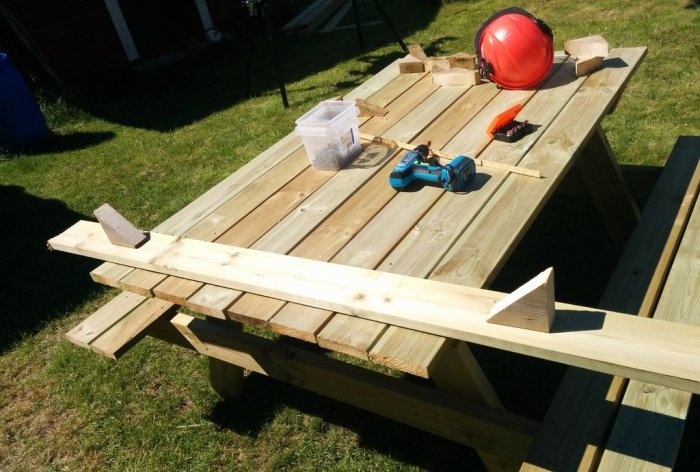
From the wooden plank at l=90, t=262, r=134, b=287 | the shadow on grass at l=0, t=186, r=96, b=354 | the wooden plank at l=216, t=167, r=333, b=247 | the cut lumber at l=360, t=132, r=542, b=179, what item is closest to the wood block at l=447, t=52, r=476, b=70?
the cut lumber at l=360, t=132, r=542, b=179

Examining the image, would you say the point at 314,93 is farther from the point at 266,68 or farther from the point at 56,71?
the point at 56,71

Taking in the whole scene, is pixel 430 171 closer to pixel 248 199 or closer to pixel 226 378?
pixel 248 199

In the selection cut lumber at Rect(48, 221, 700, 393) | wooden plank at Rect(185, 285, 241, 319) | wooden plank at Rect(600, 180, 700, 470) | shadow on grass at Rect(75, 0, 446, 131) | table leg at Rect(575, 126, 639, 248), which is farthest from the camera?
shadow on grass at Rect(75, 0, 446, 131)

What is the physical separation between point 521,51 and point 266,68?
19.9ft

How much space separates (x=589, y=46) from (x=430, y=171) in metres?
1.49

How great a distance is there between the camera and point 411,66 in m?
3.60

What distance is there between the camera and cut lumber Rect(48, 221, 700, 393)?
138 centimetres

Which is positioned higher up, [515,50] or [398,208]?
[515,50]

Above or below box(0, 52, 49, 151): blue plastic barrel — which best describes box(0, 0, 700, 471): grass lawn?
below

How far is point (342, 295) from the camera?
180cm

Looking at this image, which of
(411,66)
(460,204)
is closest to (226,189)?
(460,204)

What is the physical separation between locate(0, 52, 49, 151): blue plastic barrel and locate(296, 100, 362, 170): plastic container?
5.43 meters

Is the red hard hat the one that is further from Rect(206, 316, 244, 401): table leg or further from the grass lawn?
Rect(206, 316, 244, 401): table leg

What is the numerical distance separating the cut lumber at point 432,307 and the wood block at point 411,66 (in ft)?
6.28
